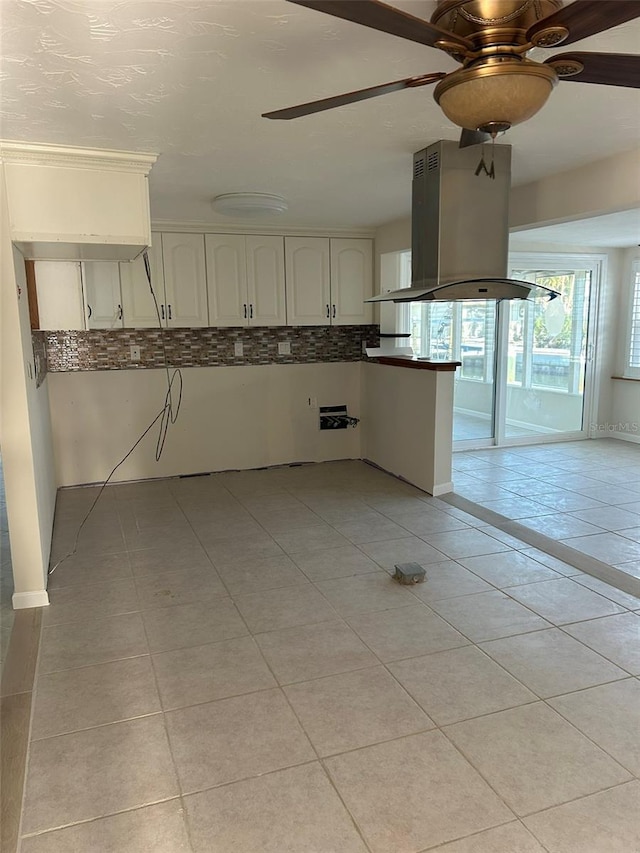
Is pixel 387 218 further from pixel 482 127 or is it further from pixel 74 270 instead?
pixel 482 127

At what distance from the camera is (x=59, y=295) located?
4.27m

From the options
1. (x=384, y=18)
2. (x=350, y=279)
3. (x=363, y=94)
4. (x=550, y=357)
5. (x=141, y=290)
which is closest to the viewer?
(x=384, y=18)

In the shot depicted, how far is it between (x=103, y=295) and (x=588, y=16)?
4.25 m

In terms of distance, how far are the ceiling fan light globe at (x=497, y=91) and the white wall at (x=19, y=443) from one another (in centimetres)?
215

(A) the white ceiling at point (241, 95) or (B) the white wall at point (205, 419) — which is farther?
(B) the white wall at point (205, 419)

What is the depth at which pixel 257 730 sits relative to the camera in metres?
2.01

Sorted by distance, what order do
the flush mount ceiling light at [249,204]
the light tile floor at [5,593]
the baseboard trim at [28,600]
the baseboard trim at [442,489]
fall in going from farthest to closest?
the baseboard trim at [442,489], the flush mount ceiling light at [249,204], the baseboard trim at [28,600], the light tile floor at [5,593]

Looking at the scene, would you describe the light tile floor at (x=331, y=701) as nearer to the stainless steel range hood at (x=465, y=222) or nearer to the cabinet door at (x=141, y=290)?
the stainless steel range hood at (x=465, y=222)

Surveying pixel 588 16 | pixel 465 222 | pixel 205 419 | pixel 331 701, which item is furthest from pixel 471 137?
pixel 205 419

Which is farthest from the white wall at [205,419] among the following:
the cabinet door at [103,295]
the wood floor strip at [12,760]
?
the wood floor strip at [12,760]

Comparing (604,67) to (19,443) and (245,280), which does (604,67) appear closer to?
(19,443)

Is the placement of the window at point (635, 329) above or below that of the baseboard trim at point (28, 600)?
above

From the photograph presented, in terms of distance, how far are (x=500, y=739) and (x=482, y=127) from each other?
1.83 meters

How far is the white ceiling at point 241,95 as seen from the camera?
1661mm
